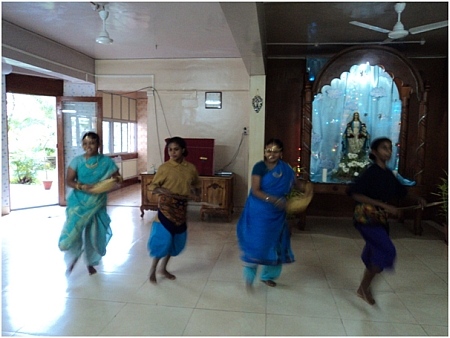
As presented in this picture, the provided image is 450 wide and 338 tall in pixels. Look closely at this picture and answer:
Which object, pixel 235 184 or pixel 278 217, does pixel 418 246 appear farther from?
pixel 235 184

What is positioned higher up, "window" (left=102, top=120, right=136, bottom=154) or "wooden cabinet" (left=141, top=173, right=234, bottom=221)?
"window" (left=102, top=120, right=136, bottom=154)

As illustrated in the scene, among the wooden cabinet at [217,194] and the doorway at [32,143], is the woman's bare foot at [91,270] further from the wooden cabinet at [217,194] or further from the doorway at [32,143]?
the doorway at [32,143]

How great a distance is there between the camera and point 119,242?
421cm

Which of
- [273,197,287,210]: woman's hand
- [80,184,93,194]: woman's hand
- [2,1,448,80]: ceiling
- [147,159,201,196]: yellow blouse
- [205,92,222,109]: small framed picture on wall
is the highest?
[2,1,448,80]: ceiling

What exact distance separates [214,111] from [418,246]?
3.82 metres

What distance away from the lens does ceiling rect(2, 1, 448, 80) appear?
3621mm

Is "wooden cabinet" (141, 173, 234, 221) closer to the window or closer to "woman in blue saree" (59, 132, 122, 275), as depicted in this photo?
"woman in blue saree" (59, 132, 122, 275)

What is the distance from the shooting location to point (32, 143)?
369 inches

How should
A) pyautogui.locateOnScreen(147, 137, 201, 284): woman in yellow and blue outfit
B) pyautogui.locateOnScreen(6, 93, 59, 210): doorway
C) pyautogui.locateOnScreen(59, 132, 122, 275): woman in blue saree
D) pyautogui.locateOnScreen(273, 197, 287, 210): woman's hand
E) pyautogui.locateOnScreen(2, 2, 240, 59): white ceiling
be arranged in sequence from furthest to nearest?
pyautogui.locateOnScreen(6, 93, 59, 210): doorway, pyautogui.locateOnScreen(2, 2, 240, 59): white ceiling, pyautogui.locateOnScreen(59, 132, 122, 275): woman in blue saree, pyautogui.locateOnScreen(147, 137, 201, 284): woman in yellow and blue outfit, pyautogui.locateOnScreen(273, 197, 287, 210): woman's hand

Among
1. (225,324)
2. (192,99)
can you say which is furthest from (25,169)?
(225,324)

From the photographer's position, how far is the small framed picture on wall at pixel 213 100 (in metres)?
6.04

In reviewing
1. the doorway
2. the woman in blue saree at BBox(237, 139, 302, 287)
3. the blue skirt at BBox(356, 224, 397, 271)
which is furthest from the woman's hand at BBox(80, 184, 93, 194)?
the doorway

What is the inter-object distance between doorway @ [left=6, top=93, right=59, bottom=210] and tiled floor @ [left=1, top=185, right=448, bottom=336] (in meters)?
5.72

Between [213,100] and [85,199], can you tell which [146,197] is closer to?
[213,100]
